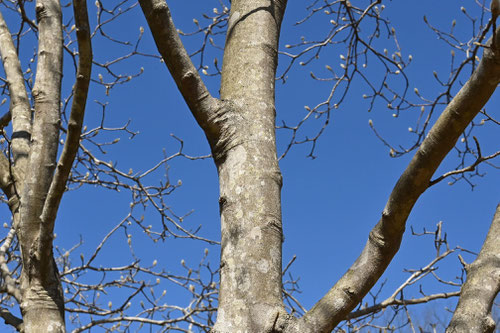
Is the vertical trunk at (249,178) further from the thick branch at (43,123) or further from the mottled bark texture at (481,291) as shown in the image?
the thick branch at (43,123)

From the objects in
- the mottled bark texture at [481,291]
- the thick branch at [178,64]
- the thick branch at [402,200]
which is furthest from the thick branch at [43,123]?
the mottled bark texture at [481,291]

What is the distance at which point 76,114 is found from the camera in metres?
1.71

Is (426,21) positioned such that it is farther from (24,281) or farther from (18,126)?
(24,281)

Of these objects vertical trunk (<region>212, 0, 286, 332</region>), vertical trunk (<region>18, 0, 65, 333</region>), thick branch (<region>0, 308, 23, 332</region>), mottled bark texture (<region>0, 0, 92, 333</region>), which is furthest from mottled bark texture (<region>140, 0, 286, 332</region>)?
thick branch (<region>0, 308, 23, 332</region>)

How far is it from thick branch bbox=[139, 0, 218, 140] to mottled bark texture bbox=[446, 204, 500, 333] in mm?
926

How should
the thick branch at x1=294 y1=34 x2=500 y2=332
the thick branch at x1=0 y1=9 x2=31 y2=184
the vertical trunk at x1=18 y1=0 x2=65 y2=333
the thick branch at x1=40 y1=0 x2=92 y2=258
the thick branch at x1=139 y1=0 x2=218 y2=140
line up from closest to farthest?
1. the thick branch at x1=294 y1=34 x2=500 y2=332
2. the thick branch at x1=40 y1=0 x2=92 y2=258
3. the thick branch at x1=139 y1=0 x2=218 y2=140
4. the vertical trunk at x1=18 y1=0 x2=65 y2=333
5. the thick branch at x1=0 y1=9 x2=31 y2=184

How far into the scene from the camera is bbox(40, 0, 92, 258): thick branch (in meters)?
1.56

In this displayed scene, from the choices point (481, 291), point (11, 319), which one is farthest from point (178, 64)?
point (11, 319)

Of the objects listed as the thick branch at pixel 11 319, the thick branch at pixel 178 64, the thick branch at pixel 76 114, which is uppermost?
the thick branch at pixel 178 64

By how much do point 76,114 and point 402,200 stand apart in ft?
3.25

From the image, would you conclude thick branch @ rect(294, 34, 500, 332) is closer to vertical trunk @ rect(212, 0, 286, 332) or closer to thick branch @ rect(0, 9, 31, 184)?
vertical trunk @ rect(212, 0, 286, 332)

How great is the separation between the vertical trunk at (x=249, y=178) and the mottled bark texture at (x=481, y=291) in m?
0.59

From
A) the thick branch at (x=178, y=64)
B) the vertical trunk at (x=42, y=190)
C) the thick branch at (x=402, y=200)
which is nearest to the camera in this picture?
the thick branch at (x=402, y=200)

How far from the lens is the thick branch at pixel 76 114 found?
1.56 metres
